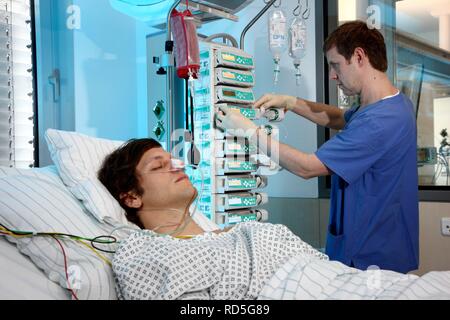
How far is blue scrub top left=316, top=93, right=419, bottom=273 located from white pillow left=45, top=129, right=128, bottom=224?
85cm

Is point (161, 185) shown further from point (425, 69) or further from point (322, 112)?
point (425, 69)

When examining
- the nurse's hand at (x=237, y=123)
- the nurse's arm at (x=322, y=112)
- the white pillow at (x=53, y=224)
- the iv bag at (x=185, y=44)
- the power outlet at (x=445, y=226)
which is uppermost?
the iv bag at (x=185, y=44)

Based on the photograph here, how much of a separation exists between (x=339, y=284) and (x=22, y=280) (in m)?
0.84

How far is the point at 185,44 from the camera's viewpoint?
2.07 metres

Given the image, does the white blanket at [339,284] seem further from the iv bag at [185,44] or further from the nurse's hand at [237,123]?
the iv bag at [185,44]

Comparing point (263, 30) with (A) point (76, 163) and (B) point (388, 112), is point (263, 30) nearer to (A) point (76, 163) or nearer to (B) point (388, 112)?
(B) point (388, 112)

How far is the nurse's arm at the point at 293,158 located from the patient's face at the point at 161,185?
1.16 ft

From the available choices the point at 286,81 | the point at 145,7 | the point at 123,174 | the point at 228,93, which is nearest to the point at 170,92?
the point at 228,93

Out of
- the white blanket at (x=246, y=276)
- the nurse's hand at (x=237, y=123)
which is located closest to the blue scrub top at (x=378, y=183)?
the nurse's hand at (x=237, y=123)

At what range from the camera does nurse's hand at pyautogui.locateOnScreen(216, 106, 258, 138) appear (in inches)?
73.2

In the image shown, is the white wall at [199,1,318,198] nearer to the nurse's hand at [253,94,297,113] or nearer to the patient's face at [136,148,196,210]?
the nurse's hand at [253,94,297,113]

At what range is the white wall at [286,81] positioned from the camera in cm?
312
